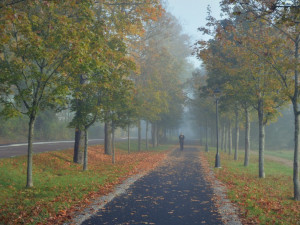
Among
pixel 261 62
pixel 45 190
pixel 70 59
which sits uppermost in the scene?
pixel 261 62

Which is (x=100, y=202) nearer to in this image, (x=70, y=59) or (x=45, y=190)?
(x=45, y=190)

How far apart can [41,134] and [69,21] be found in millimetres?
27610

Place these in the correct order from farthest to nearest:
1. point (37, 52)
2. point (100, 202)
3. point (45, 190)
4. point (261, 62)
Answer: point (261, 62), point (45, 190), point (37, 52), point (100, 202)

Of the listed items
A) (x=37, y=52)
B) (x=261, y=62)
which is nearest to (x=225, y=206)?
(x=37, y=52)

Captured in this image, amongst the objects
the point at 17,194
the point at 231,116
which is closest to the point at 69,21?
the point at 17,194

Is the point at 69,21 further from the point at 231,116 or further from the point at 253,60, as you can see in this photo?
the point at 231,116

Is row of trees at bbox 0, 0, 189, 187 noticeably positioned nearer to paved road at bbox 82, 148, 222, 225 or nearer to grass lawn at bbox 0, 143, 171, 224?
grass lawn at bbox 0, 143, 171, 224

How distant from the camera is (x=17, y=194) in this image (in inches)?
366

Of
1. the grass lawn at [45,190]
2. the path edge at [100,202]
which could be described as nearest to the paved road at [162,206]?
the path edge at [100,202]

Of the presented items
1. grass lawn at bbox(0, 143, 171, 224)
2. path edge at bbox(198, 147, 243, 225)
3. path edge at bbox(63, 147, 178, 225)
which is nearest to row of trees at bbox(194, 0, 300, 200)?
path edge at bbox(198, 147, 243, 225)

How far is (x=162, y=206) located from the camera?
26.0 ft

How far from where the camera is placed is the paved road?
6.61 meters

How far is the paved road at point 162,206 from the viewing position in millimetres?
6609

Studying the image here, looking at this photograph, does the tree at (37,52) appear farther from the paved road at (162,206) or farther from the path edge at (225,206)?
the path edge at (225,206)
